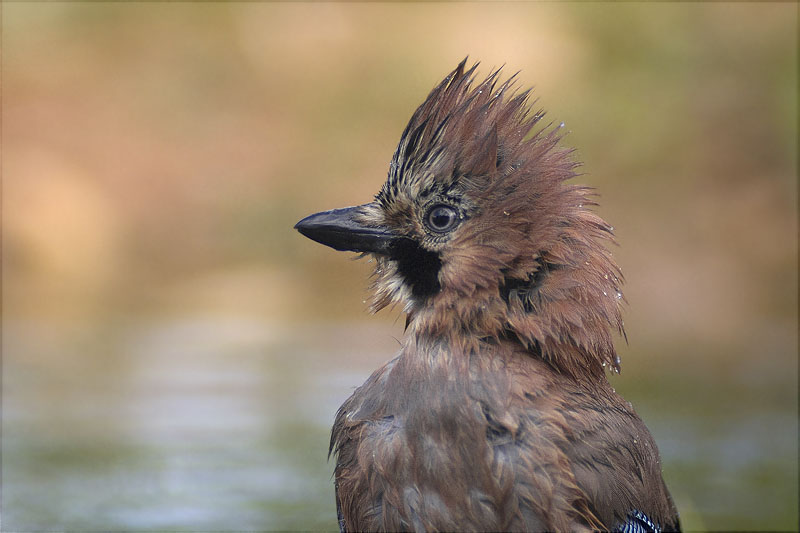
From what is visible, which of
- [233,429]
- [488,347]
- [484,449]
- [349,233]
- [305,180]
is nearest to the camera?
[484,449]

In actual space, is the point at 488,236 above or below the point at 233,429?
below

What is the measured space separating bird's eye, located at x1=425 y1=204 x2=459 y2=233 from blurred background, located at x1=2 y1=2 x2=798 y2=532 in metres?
3.27

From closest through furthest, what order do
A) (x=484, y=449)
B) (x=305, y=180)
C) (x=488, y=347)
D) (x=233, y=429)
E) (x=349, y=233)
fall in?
(x=484, y=449), (x=488, y=347), (x=349, y=233), (x=233, y=429), (x=305, y=180)

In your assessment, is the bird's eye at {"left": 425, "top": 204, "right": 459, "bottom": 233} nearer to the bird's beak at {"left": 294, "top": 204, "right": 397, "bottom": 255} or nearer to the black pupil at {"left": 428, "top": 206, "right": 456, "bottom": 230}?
the black pupil at {"left": 428, "top": 206, "right": 456, "bottom": 230}

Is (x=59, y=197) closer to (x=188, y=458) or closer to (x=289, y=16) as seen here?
(x=289, y=16)

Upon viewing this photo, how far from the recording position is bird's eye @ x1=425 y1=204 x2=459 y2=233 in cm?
282

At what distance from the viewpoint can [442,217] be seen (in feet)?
9.27

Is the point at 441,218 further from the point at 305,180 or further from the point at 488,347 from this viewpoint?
the point at 305,180

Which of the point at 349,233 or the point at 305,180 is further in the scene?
the point at 305,180

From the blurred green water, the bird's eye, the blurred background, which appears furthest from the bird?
the blurred background

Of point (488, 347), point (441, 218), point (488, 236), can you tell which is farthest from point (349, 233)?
point (488, 347)

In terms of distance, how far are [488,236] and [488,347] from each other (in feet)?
0.95

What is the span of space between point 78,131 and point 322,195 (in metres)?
2.55

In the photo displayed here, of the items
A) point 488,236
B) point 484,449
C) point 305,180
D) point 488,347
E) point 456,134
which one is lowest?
point 484,449
